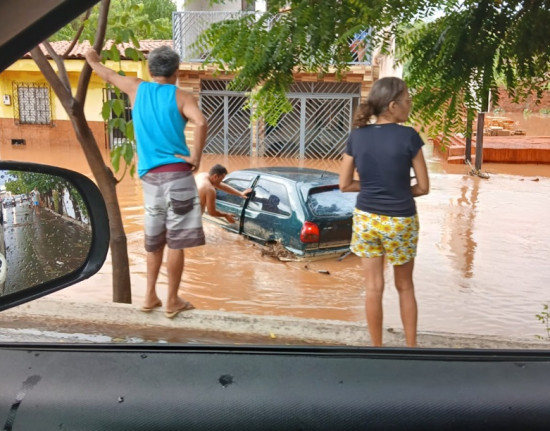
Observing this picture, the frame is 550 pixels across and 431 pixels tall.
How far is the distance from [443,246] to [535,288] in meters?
2.17

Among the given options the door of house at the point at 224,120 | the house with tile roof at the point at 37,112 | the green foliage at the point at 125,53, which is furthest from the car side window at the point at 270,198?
the house with tile roof at the point at 37,112

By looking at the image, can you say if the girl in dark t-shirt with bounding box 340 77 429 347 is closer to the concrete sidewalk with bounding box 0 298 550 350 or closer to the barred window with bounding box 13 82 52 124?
the concrete sidewalk with bounding box 0 298 550 350

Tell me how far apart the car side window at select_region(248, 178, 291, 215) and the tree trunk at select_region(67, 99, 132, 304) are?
3.26m

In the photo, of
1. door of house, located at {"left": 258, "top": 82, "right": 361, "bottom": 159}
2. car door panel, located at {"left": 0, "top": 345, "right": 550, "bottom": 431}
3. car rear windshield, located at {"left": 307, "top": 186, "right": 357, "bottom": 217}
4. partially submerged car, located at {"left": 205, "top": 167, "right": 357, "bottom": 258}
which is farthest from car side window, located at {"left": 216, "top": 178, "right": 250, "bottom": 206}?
door of house, located at {"left": 258, "top": 82, "right": 361, "bottom": 159}

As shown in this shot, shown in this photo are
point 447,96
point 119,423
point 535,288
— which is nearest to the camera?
point 119,423

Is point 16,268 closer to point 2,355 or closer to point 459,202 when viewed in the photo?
point 2,355

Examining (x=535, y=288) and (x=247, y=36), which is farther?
(x=535, y=288)

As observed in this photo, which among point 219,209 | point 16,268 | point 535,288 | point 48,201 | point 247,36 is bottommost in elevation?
point 535,288

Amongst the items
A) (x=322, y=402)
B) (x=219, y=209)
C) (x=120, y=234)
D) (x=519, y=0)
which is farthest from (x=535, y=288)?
(x=322, y=402)

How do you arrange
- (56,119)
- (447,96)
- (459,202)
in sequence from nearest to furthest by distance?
(447,96), (459,202), (56,119)

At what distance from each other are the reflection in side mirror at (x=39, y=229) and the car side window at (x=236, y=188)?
786cm

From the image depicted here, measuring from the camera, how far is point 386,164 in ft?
12.0

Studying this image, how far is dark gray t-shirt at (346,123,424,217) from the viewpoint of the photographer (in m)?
3.63

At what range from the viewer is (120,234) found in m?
5.53
